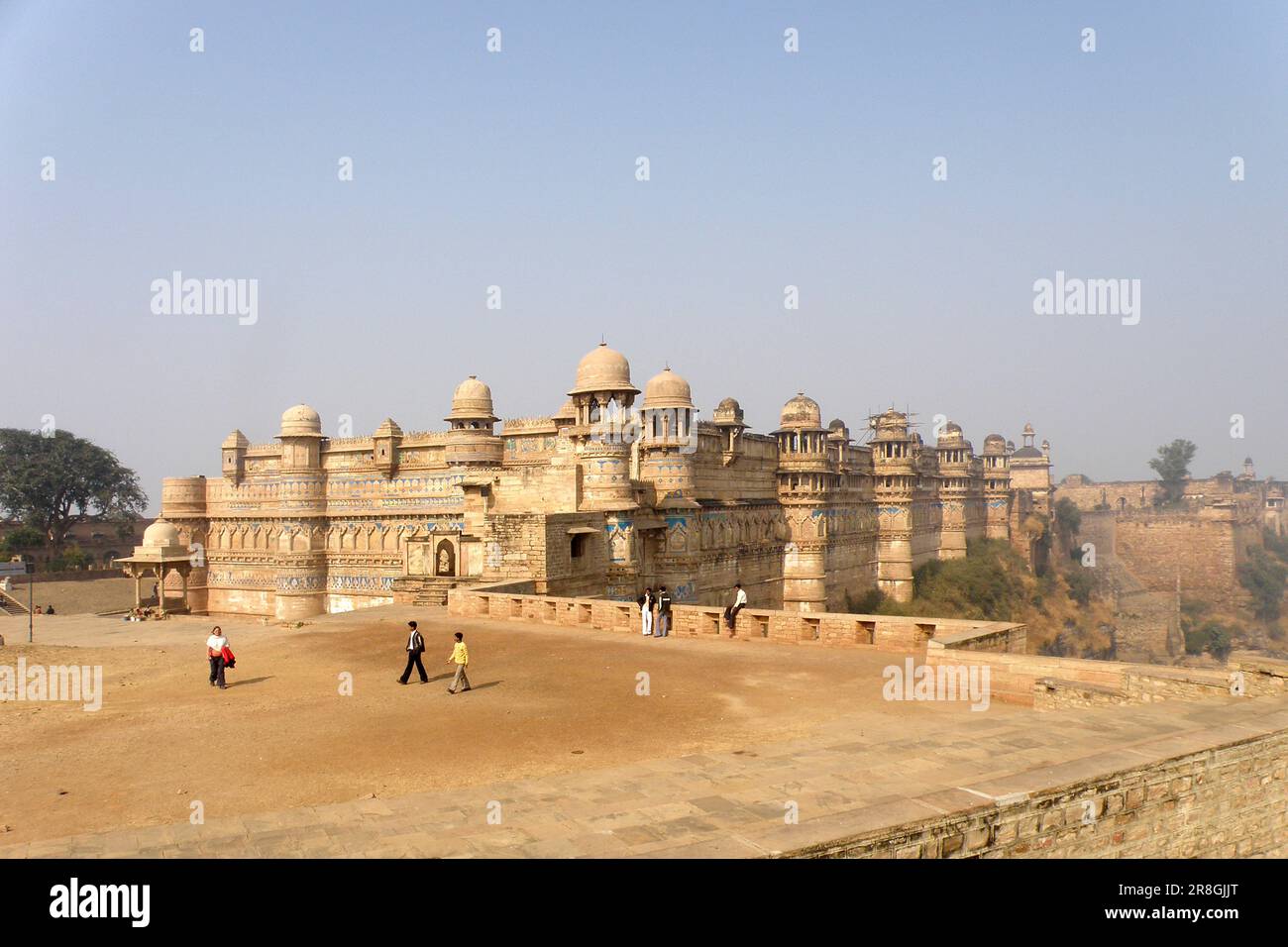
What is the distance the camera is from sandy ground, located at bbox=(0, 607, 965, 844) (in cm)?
764

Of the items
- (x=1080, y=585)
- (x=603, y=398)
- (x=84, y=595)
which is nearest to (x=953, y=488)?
(x=1080, y=585)

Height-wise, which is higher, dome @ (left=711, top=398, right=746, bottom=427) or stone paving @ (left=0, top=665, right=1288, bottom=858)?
dome @ (left=711, top=398, right=746, bottom=427)

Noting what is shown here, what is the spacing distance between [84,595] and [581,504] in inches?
1219

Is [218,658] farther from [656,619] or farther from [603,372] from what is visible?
[603,372]

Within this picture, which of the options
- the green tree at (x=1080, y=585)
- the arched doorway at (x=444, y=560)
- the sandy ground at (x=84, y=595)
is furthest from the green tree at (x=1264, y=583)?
the sandy ground at (x=84, y=595)

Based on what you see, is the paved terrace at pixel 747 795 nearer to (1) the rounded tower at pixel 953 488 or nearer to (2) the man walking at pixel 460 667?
(2) the man walking at pixel 460 667

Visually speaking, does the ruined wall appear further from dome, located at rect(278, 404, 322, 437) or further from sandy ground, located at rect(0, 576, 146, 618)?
sandy ground, located at rect(0, 576, 146, 618)

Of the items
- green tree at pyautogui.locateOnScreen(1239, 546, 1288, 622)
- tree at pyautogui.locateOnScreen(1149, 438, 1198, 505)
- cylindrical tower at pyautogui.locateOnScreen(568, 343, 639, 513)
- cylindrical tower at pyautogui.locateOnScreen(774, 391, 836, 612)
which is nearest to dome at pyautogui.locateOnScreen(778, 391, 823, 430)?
cylindrical tower at pyautogui.locateOnScreen(774, 391, 836, 612)

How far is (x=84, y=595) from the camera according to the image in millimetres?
42000

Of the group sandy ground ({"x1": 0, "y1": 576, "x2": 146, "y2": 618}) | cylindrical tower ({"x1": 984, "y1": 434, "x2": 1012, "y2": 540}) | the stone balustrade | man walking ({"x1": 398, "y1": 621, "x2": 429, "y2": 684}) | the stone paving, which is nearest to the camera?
the stone paving

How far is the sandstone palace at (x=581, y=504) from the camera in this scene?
25062 mm

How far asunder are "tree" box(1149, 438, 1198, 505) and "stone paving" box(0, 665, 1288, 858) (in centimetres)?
10837
